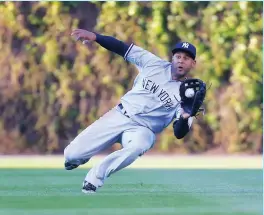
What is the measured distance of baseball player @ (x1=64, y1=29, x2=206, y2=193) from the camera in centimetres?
871

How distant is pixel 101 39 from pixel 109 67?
6446mm

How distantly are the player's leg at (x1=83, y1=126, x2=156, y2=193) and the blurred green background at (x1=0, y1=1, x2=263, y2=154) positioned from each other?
21.0 ft

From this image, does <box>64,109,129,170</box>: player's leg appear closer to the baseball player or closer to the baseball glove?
the baseball player

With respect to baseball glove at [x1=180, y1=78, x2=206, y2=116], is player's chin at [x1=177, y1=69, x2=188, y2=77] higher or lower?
higher

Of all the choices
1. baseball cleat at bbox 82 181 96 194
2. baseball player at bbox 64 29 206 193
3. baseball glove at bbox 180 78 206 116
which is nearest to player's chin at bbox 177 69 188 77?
baseball player at bbox 64 29 206 193

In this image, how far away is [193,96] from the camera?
28.6 feet

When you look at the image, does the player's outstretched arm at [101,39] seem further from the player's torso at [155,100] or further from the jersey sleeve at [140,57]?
the player's torso at [155,100]

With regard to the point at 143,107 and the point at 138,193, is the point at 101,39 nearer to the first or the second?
the point at 143,107

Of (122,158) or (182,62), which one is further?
(182,62)

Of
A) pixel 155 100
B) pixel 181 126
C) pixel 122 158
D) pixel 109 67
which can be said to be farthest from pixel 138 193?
pixel 109 67

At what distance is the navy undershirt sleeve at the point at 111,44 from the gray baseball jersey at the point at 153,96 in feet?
0.22

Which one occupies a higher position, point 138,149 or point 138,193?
point 138,149

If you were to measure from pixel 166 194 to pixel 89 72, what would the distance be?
6861mm

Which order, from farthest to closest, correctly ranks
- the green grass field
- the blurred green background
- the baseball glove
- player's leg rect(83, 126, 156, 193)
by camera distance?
the blurred green background → the baseball glove → player's leg rect(83, 126, 156, 193) → the green grass field
